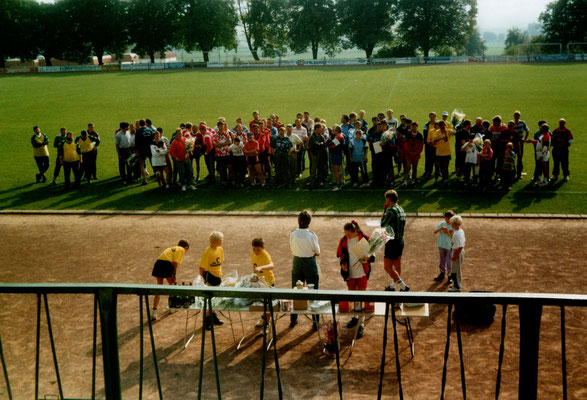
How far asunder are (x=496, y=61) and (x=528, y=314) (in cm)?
6628

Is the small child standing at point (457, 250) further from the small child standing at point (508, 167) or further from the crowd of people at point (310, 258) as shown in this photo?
the small child standing at point (508, 167)

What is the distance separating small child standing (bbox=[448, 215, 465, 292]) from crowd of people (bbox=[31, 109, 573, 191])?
6725 mm

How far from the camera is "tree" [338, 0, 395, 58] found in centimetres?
8281

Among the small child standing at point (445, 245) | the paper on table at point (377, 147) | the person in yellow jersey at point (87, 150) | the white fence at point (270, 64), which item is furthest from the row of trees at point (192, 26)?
the small child standing at point (445, 245)

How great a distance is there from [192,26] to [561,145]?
76257mm

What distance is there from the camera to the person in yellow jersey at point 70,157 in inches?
746

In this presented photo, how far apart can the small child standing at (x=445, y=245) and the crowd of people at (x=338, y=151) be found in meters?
6.30

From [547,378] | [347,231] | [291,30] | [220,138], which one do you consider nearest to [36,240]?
[220,138]

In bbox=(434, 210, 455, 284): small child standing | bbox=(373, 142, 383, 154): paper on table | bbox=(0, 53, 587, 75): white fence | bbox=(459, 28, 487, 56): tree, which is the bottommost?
bbox=(434, 210, 455, 284): small child standing

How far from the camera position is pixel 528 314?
3.60 meters

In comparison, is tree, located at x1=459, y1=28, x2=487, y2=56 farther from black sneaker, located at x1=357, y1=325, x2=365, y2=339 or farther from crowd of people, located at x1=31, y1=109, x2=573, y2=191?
black sneaker, located at x1=357, y1=325, x2=365, y2=339

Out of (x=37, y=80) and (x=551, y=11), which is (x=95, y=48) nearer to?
(x=37, y=80)

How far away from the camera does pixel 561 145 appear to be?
17234 mm

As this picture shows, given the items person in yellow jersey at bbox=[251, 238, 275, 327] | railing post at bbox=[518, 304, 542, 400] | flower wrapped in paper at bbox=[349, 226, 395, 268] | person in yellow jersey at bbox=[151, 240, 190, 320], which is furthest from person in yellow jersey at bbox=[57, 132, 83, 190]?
railing post at bbox=[518, 304, 542, 400]
